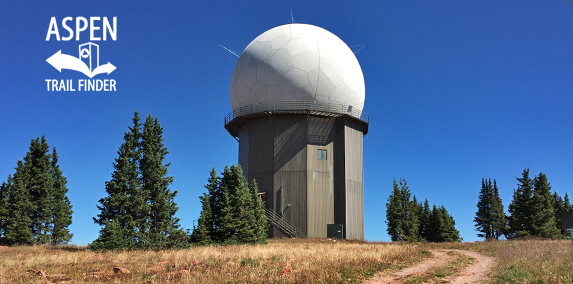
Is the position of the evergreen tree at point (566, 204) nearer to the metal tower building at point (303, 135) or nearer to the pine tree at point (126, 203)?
the metal tower building at point (303, 135)

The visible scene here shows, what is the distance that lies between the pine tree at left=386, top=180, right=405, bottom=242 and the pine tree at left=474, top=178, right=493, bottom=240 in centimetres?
2007

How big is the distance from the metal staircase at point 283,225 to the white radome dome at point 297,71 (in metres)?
10.1

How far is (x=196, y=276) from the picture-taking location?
609 inches

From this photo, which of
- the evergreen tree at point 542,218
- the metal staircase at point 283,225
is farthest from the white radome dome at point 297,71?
the evergreen tree at point 542,218

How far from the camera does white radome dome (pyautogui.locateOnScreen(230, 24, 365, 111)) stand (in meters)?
42.7

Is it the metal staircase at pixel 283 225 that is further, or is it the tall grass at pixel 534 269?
the metal staircase at pixel 283 225

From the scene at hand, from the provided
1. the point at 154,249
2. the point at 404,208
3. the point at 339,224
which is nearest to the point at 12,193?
the point at 154,249

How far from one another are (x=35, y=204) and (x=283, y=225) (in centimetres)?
1931

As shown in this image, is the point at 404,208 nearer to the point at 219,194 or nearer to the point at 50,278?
the point at 219,194

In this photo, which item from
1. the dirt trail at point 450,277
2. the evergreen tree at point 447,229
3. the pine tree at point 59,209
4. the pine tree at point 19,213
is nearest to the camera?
the dirt trail at point 450,277

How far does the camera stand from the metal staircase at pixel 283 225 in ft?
135

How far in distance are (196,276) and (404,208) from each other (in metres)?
40.7

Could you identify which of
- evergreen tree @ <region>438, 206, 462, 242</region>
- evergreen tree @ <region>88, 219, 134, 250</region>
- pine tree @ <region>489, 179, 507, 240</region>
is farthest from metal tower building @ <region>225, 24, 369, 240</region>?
pine tree @ <region>489, 179, 507, 240</region>

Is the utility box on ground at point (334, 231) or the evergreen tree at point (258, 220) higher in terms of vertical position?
the evergreen tree at point (258, 220)
